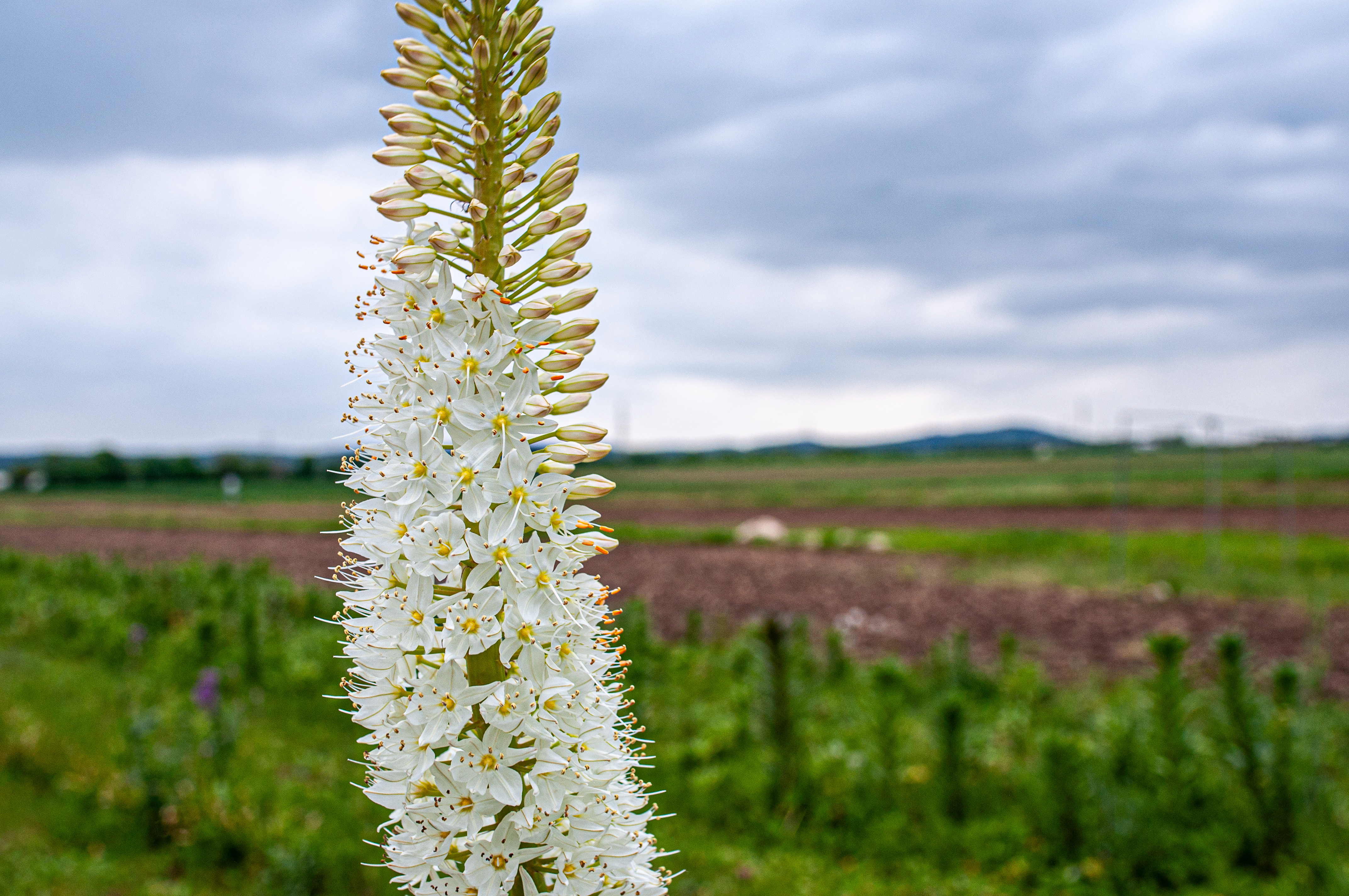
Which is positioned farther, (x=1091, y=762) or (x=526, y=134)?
(x=1091, y=762)

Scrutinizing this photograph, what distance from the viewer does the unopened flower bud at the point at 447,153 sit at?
6.72ft

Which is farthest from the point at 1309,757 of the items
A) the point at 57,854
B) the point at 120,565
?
the point at 120,565

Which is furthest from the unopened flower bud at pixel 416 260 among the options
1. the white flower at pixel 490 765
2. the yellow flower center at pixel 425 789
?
the yellow flower center at pixel 425 789

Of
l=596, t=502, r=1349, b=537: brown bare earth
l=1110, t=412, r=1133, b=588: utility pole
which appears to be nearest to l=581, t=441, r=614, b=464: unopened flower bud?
l=1110, t=412, r=1133, b=588: utility pole

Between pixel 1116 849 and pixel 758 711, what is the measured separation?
272cm

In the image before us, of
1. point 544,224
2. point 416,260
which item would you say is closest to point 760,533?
point 544,224

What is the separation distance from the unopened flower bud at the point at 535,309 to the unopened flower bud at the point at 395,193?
41 cm

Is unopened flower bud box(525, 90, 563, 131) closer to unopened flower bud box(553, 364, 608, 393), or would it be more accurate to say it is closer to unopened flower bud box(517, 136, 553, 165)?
unopened flower bud box(517, 136, 553, 165)

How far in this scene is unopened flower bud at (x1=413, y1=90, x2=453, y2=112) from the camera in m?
2.15

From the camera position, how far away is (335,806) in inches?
257

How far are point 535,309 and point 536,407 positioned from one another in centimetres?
23

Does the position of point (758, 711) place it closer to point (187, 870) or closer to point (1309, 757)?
point (1309, 757)

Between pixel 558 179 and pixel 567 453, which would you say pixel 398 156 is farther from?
pixel 567 453

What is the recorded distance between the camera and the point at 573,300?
2.14 m
